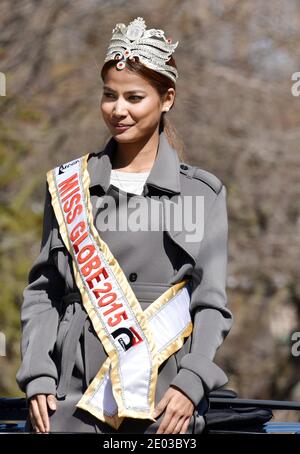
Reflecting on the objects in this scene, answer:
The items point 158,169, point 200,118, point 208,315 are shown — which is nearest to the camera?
point 208,315

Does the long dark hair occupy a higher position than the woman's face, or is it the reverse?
the long dark hair

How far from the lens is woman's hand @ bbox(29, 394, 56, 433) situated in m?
3.22

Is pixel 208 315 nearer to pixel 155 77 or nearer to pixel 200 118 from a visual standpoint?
pixel 155 77

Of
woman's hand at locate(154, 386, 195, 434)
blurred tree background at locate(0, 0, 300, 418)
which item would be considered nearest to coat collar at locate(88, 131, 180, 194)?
woman's hand at locate(154, 386, 195, 434)

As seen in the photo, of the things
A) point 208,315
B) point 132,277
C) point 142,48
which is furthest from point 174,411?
point 142,48

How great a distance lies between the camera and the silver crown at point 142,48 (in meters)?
3.33

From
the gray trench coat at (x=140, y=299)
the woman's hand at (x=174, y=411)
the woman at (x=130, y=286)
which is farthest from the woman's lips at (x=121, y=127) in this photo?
the woman's hand at (x=174, y=411)

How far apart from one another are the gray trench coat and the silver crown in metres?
A: 0.22

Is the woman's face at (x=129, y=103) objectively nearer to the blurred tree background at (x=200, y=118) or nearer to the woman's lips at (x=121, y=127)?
the woman's lips at (x=121, y=127)

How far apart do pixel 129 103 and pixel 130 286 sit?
46 cm

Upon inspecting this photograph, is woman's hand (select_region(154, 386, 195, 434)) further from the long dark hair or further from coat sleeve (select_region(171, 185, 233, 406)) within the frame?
the long dark hair

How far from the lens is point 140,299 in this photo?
335 centimetres
